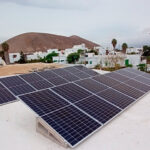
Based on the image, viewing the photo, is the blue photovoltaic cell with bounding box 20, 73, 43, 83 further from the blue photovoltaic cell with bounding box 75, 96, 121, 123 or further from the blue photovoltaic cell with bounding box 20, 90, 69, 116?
the blue photovoltaic cell with bounding box 75, 96, 121, 123

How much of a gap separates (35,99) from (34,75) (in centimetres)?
608

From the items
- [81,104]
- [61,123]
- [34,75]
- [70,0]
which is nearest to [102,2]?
[70,0]

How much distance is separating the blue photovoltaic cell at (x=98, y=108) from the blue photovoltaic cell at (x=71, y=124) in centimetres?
37

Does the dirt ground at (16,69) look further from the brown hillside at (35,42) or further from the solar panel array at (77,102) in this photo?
the brown hillside at (35,42)

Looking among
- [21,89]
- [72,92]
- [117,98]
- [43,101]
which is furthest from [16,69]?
[43,101]

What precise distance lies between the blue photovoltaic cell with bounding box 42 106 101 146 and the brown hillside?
126173mm

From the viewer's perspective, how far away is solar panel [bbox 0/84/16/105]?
8.16 m

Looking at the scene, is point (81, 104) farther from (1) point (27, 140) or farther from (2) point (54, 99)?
(1) point (27, 140)

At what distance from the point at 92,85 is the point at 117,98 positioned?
1.58 metres

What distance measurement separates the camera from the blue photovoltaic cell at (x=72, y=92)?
6.31 m

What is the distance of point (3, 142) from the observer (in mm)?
4594

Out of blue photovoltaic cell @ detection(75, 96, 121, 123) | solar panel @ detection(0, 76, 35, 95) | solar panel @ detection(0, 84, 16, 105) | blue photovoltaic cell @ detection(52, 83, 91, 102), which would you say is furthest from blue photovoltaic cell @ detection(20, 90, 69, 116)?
solar panel @ detection(0, 84, 16, 105)

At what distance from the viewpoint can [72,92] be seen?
677cm

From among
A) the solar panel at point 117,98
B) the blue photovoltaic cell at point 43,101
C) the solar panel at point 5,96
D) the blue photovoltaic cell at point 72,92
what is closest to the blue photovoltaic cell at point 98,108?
the blue photovoltaic cell at point 72,92
